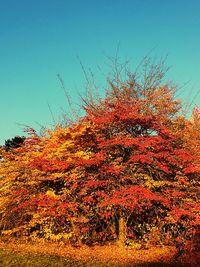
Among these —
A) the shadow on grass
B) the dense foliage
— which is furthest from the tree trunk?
the shadow on grass

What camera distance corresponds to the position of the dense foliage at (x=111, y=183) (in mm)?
12852

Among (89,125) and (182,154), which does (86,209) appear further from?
(182,154)

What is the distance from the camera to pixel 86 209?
13453mm

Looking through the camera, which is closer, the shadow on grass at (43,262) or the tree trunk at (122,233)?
the shadow on grass at (43,262)

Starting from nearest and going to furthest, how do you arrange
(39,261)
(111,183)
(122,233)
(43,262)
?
1. (43,262)
2. (39,261)
3. (111,183)
4. (122,233)

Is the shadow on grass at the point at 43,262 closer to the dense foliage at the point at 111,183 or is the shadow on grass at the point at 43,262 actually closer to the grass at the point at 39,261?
the grass at the point at 39,261

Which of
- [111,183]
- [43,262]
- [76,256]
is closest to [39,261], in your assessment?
[43,262]

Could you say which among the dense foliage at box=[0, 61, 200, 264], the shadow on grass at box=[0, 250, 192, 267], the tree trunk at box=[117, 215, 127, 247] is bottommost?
the shadow on grass at box=[0, 250, 192, 267]

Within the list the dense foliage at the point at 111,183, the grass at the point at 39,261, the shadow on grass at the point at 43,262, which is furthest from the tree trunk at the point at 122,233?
the grass at the point at 39,261

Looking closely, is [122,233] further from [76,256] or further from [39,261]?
[39,261]

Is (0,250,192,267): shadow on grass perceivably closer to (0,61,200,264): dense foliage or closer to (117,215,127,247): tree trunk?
(0,61,200,264): dense foliage

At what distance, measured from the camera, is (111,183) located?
13219 mm

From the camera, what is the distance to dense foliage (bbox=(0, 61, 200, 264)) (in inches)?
506

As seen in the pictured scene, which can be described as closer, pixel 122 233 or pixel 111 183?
pixel 111 183
